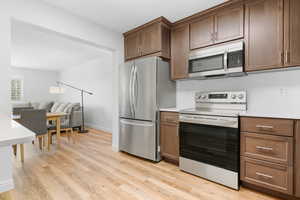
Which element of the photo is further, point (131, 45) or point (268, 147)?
point (131, 45)

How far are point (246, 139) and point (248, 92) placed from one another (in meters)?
0.77

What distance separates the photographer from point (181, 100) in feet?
9.46

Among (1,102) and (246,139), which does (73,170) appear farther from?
(246,139)

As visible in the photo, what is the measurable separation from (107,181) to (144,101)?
1.31 metres

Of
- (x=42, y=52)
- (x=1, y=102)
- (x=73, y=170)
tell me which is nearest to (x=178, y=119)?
(x=73, y=170)

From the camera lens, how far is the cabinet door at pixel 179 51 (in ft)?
8.20

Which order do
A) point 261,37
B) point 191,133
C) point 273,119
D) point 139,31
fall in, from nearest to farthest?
point 273,119, point 261,37, point 191,133, point 139,31

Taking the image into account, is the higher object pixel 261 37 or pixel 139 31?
pixel 139 31

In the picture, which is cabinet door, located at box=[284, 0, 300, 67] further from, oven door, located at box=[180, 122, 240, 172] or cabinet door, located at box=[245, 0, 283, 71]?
oven door, located at box=[180, 122, 240, 172]

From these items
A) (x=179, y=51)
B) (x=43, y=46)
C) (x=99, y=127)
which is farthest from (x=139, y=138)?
(x=43, y=46)

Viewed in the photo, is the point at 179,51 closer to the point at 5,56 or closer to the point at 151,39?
the point at 151,39

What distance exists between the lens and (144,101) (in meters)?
2.62

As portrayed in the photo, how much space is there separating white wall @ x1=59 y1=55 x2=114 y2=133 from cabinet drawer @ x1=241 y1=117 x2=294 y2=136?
395 cm

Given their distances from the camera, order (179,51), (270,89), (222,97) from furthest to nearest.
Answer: (179,51) → (222,97) → (270,89)
